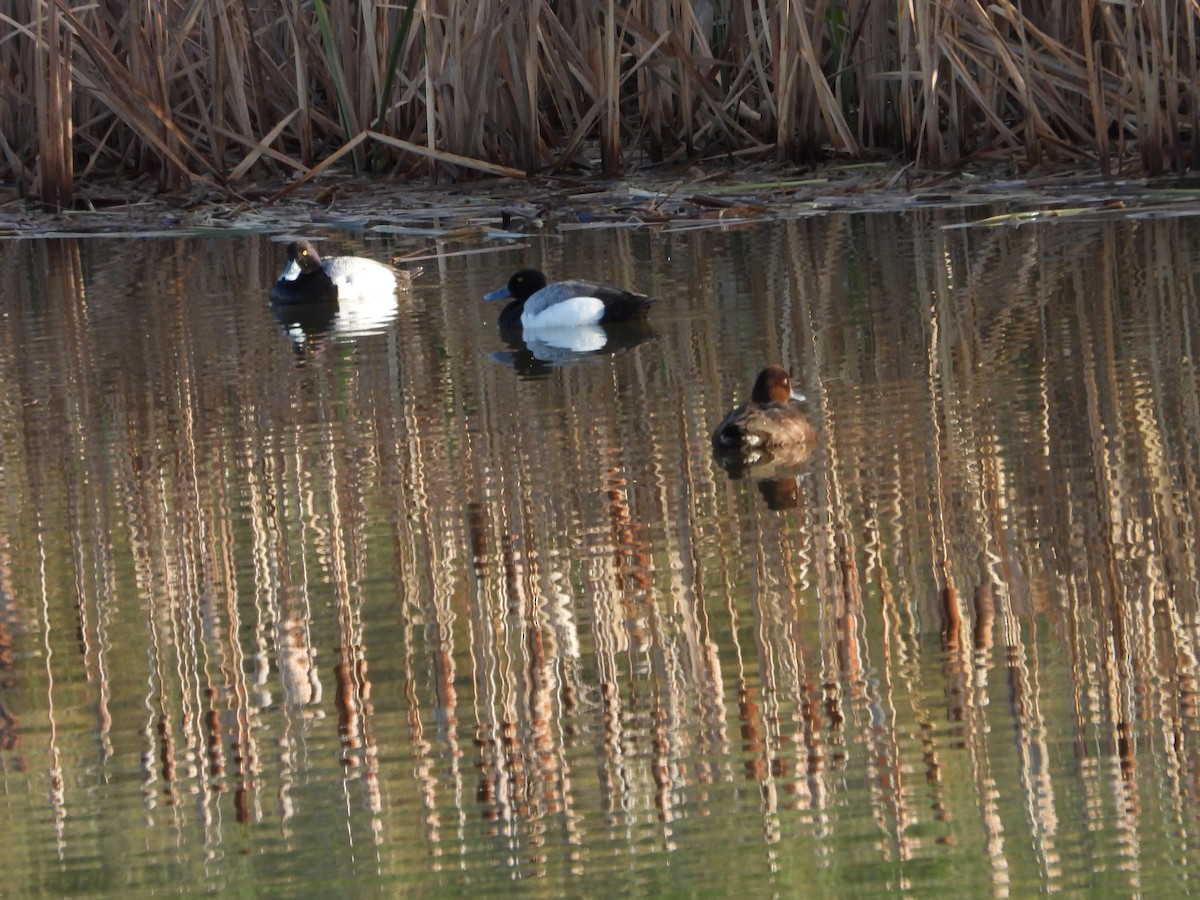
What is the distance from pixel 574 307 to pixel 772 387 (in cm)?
246

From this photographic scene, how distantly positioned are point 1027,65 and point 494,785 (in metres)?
8.47

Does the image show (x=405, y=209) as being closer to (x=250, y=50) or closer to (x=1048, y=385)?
(x=250, y=50)

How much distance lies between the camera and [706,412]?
6242 millimetres

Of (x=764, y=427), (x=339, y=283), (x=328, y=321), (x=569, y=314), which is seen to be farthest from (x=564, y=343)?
(x=764, y=427)

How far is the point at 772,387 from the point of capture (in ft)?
19.5

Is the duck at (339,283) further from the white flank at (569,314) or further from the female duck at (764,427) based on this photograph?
the female duck at (764,427)

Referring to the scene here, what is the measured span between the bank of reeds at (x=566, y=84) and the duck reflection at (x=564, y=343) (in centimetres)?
357

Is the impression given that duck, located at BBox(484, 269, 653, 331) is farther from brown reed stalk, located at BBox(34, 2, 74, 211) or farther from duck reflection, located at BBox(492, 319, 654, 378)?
brown reed stalk, located at BBox(34, 2, 74, 211)

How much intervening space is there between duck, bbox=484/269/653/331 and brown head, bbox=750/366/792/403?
88.2 inches

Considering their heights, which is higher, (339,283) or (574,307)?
(339,283)

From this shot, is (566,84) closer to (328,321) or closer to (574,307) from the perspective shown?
(328,321)

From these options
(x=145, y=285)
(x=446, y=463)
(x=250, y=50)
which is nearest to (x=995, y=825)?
(x=446, y=463)

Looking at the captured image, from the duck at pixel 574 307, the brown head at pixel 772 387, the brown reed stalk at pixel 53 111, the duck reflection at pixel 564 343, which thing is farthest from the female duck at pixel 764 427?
the brown reed stalk at pixel 53 111

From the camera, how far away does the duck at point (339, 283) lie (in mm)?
9289
